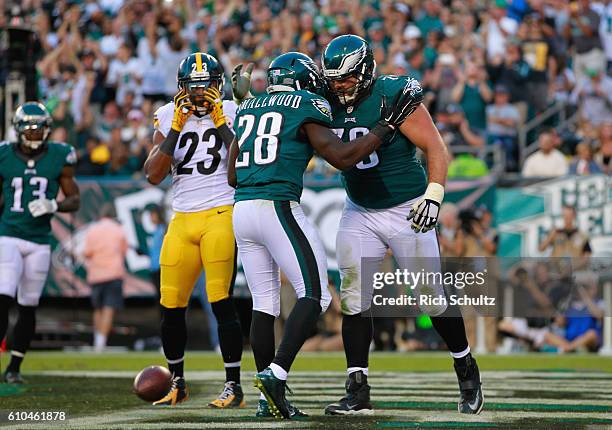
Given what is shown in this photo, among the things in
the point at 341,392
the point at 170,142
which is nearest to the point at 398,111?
the point at 170,142

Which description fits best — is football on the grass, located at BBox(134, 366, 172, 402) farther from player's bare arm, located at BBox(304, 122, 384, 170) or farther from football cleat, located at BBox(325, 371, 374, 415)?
player's bare arm, located at BBox(304, 122, 384, 170)

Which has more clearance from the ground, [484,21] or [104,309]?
[484,21]

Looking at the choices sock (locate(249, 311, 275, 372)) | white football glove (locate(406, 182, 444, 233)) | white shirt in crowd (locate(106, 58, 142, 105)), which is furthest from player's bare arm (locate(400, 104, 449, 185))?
white shirt in crowd (locate(106, 58, 142, 105))

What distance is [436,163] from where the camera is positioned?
20.0 feet

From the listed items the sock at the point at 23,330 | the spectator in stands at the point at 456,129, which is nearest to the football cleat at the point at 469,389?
the sock at the point at 23,330

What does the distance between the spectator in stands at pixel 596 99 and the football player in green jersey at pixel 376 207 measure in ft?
28.0

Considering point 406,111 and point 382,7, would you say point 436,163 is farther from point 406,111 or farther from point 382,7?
point 382,7

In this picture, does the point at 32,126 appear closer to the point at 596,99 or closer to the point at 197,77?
the point at 197,77

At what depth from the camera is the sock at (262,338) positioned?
19.4 ft

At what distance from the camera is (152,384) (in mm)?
6430

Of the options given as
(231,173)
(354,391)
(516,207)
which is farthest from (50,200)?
(516,207)

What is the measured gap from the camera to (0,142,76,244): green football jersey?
8.58 m

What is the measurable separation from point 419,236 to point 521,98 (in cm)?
880

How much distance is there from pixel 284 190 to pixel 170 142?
1036 mm
